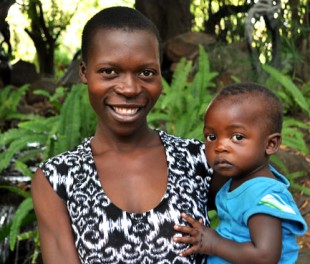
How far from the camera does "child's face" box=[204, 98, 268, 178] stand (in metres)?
1.90

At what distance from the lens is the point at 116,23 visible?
1.89 metres

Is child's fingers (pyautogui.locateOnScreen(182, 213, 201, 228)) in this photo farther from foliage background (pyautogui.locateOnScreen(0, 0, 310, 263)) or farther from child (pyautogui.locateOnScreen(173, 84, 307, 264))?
foliage background (pyautogui.locateOnScreen(0, 0, 310, 263))

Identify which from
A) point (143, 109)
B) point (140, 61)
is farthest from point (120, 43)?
point (143, 109)

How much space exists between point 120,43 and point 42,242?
692 mm

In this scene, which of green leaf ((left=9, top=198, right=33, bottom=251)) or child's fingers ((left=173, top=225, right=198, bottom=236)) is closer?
child's fingers ((left=173, top=225, right=198, bottom=236))

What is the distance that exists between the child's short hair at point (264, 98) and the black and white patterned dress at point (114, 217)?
316 mm

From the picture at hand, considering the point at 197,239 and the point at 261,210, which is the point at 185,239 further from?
the point at 261,210

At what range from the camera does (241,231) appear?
1.91 meters

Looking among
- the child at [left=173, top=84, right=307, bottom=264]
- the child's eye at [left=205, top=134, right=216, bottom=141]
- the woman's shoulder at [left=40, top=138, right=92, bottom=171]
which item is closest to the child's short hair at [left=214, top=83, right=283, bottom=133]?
the child at [left=173, top=84, right=307, bottom=264]

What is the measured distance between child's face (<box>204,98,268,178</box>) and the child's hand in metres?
0.19

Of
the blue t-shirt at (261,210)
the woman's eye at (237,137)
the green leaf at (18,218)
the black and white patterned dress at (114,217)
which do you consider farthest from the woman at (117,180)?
the green leaf at (18,218)

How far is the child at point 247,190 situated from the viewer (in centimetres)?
182

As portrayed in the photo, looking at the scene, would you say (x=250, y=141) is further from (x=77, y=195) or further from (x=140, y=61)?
(x=77, y=195)

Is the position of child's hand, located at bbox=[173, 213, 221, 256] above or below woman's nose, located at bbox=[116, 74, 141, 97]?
below
